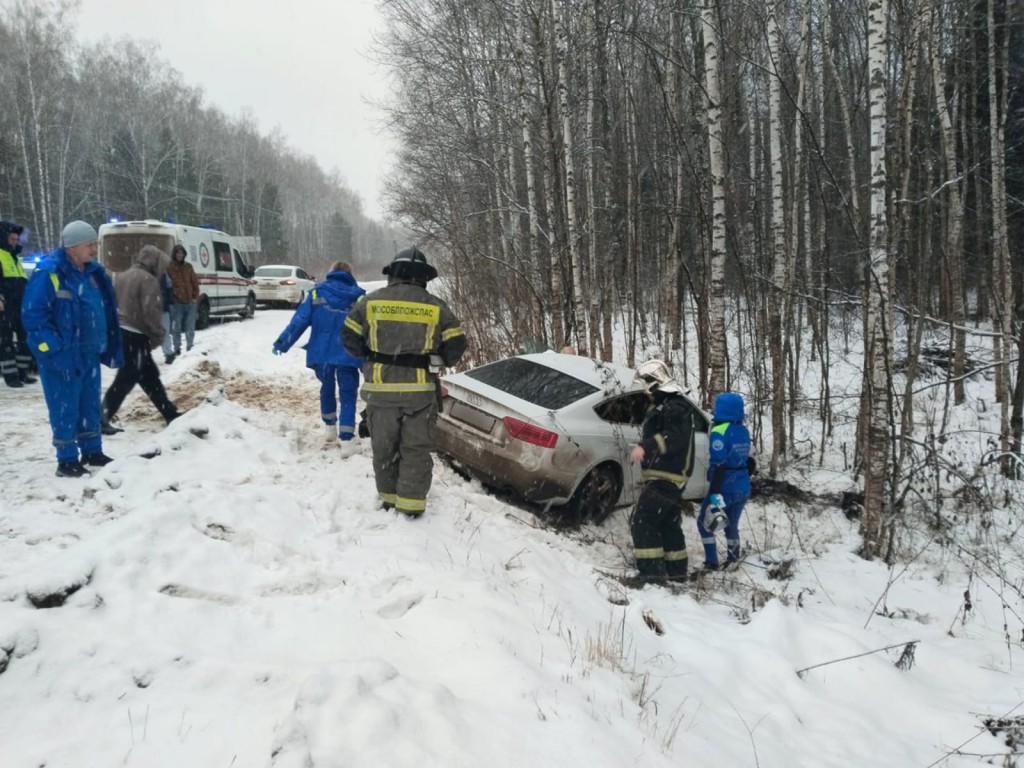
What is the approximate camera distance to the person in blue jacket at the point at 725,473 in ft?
17.2

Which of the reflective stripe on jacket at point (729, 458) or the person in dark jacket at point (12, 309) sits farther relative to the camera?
the person in dark jacket at point (12, 309)

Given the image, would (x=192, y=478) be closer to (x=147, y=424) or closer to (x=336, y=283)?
(x=336, y=283)

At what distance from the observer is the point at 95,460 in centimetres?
488

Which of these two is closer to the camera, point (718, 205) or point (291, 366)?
point (718, 205)

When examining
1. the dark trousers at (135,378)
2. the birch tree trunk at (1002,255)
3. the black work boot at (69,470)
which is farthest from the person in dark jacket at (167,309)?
the birch tree trunk at (1002,255)

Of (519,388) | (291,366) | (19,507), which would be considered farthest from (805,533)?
(291,366)

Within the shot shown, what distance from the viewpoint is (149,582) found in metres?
3.01

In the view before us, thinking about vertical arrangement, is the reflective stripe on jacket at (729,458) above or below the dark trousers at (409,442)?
below

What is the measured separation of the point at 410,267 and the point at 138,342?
142 inches

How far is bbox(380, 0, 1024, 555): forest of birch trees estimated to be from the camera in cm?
642

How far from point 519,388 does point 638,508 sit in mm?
1644

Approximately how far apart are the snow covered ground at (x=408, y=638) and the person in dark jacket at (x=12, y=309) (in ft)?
8.75

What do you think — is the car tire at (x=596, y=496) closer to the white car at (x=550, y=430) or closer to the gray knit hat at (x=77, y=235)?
the white car at (x=550, y=430)

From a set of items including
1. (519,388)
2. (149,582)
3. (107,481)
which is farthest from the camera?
(519,388)
